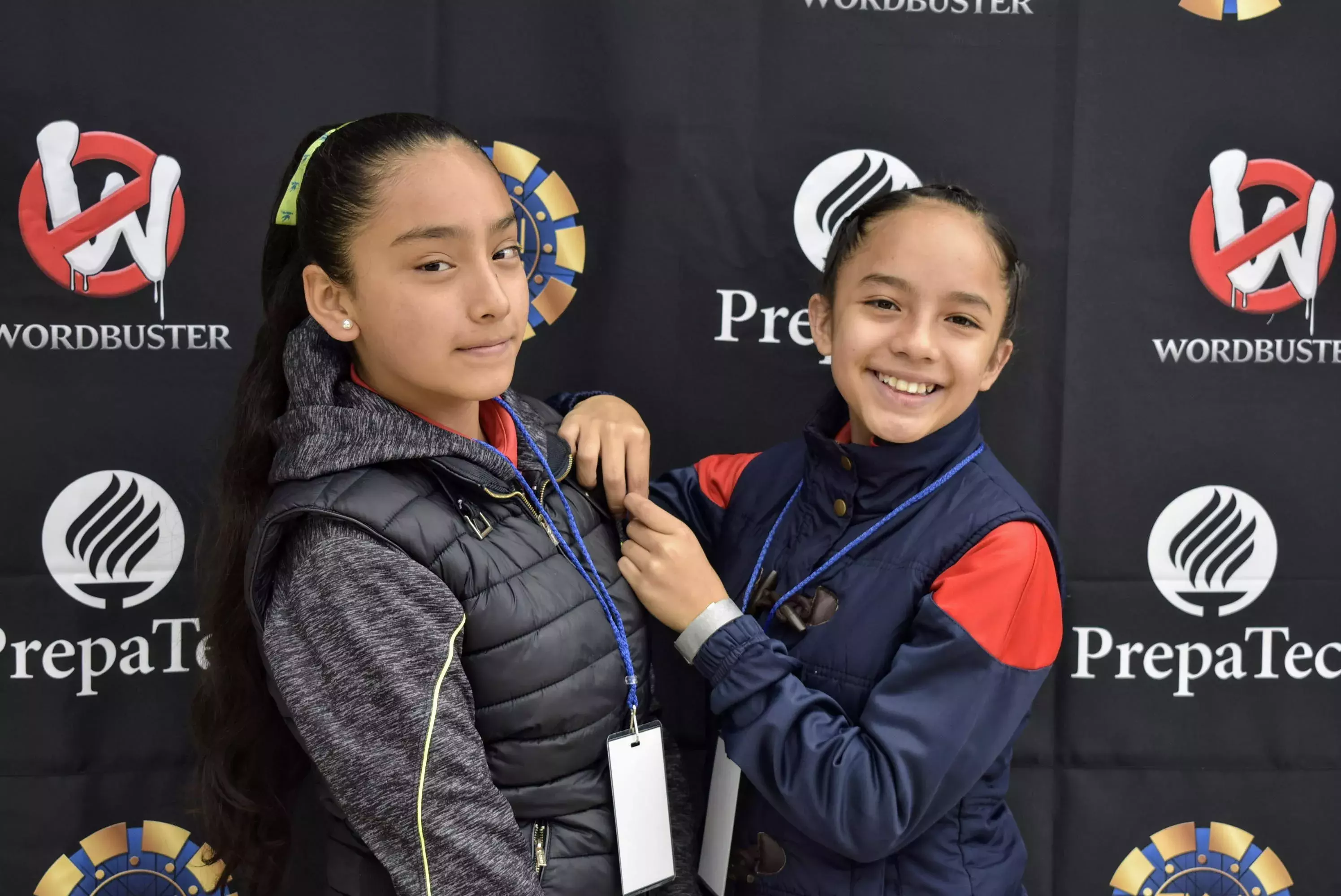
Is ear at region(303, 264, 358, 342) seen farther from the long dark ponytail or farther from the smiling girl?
the smiling girl

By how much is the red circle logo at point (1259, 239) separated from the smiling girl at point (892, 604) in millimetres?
672

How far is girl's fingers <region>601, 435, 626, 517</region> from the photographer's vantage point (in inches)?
57.4

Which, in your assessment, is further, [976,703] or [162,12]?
[162,12]

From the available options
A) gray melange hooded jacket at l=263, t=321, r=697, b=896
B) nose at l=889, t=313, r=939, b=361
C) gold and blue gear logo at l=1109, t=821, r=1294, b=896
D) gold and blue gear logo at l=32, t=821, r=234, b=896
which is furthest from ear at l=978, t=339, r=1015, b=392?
gold and blue gear logo at l=32, t=821, r=234, b=896

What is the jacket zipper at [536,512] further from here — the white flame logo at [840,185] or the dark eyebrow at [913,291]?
the white flame logo at [840,185]

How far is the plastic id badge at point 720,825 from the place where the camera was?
1.42m

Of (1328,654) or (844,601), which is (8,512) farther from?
(1328,654)

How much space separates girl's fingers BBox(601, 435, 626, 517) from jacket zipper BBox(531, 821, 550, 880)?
423 mm

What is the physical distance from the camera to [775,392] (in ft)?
6.21

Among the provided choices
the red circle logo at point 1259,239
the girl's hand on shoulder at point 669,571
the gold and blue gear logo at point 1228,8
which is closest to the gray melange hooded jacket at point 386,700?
the girl's hand on shoulder at point 669,571

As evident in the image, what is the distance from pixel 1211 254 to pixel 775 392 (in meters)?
0.80

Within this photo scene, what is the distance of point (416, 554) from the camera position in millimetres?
1150

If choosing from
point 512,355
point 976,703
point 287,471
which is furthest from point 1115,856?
point 287,471

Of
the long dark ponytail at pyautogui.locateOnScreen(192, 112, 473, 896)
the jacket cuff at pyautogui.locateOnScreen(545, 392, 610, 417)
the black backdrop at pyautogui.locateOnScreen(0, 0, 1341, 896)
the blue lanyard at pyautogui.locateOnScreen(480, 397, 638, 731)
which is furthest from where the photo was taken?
the black backdrop at pyautogui.locateOnScreen(0, 0, 1341, 896)
